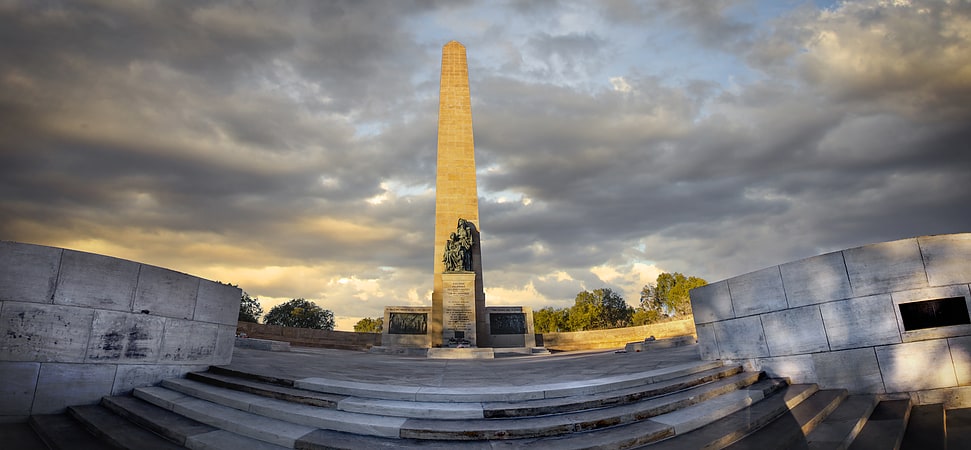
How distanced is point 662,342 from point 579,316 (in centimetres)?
5552

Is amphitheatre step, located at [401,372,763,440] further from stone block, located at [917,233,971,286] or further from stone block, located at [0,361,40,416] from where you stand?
stone block, located at [0,361,40,416]

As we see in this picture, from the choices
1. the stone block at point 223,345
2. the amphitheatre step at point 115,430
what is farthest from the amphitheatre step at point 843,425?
the stone block at point 223,345

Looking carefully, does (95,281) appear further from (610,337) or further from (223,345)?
(610,337)

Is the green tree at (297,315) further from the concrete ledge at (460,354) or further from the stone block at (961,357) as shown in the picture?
the stone block at (961,357)

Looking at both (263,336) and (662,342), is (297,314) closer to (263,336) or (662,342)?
(263,336)

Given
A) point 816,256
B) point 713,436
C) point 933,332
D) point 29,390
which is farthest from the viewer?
point 816,256

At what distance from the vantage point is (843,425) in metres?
5.09

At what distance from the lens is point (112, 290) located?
22.0 ft

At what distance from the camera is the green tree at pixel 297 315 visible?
217 feet

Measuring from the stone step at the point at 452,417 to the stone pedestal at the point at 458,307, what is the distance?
17.7 meters

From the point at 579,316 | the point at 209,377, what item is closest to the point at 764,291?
the point at 209,377

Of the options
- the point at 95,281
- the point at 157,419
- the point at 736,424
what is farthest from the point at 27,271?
the point at 736,424

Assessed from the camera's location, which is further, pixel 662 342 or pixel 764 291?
pixel 662 342

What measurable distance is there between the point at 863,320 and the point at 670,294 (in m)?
68.7
